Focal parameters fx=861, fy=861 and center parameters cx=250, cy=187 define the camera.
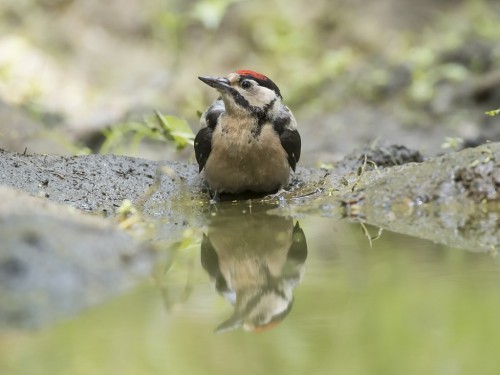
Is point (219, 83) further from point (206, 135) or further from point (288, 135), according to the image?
point (288, 135)

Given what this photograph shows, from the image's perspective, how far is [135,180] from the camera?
6309 millimetres

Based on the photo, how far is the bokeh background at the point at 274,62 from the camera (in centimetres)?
1023

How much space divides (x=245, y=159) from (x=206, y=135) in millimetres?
364

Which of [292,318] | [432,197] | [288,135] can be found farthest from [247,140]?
[292,318]

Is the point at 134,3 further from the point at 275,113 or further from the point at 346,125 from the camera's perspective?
the point at 275,113

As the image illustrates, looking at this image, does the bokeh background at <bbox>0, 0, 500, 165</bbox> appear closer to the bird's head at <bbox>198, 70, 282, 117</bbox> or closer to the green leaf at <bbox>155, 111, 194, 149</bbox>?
the green leaf at <bbox>155, 111, 194, 149</bbox>

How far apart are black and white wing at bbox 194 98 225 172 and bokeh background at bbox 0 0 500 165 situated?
3.08 meters

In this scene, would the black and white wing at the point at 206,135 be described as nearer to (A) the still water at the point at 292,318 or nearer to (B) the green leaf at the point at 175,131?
(B) the green leaf at the point at 175,131

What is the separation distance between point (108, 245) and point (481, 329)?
72.6 inches

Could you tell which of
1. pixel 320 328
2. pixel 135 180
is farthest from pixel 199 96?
pixel 320 328

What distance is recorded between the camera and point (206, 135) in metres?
6.16

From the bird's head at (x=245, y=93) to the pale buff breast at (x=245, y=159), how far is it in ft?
0.48

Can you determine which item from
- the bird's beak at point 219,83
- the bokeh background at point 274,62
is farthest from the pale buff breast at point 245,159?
the bokeh background at point 274,62

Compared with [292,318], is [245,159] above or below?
below
